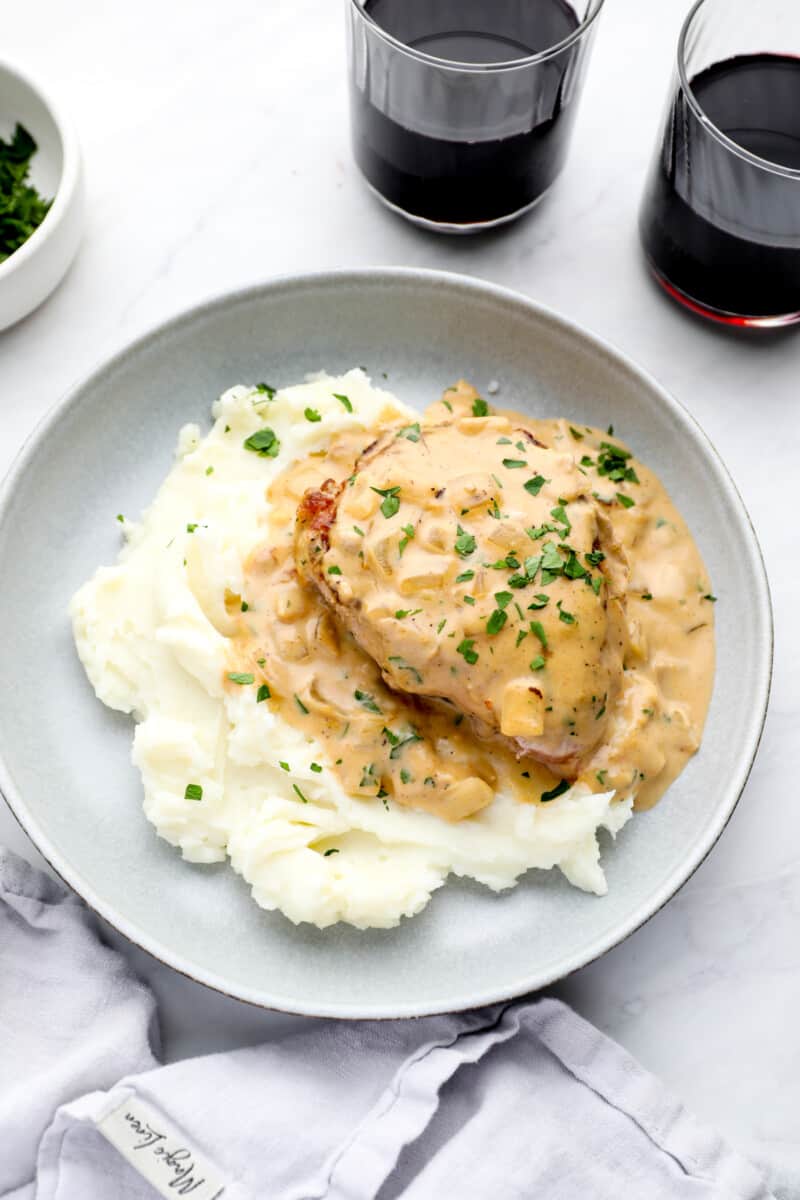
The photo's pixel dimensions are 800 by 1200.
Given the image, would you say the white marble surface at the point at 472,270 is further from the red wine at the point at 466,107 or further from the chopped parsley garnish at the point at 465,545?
the chopped parsley garnish at the point at 465,545

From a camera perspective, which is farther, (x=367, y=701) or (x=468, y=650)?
(x=367, y=701)

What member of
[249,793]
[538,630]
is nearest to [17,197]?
[249,793]

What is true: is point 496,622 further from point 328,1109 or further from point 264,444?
point 328,1109

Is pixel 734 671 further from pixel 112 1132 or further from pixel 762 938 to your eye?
pixel 112 1132

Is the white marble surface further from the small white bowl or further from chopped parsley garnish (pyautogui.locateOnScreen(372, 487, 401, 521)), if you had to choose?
chopped parsley garnish (pyautogui.locateOnScreen(372, 487, 401, 521))

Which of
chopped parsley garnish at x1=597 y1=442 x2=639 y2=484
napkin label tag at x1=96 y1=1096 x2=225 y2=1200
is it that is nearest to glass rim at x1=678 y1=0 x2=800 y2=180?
chopped parsley garnish at x1=597 y1=442 x2=639 y2=484

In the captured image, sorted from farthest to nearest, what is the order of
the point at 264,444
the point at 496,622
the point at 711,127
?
the point at 264,444 < the point at 711,127 < the point at 496,622

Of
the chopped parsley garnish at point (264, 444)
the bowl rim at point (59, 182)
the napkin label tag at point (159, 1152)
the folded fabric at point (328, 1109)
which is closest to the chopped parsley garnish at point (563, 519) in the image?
the chopped parsley garnish at point (264, 444)
